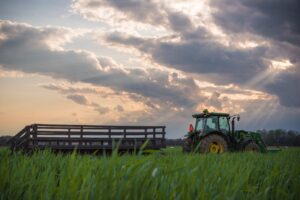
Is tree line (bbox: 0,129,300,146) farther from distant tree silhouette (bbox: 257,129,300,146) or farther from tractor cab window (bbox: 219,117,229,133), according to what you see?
tractor cab window (bbox: 219,117,229,133)

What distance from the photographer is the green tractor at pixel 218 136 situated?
1695 cm

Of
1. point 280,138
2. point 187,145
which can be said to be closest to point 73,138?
point 187,145

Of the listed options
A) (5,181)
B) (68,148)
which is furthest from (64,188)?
(68,148)

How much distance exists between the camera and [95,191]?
184 centimetres

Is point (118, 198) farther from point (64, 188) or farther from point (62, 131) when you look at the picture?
point (62, 131)

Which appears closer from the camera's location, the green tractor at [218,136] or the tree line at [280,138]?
the green tractor at [218,136]

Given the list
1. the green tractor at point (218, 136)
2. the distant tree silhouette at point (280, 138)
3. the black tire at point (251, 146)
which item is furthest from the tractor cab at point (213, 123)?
the distant tree silhouette at point (280, 138)

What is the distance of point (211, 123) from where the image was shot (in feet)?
58.5

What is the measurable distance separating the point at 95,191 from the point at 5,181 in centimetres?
113

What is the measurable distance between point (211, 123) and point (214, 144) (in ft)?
3.89

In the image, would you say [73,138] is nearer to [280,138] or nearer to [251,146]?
[251,146]

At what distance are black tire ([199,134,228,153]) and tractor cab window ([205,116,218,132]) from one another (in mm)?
714

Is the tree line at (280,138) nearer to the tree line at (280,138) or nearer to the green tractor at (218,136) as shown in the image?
the tree line at (280,138)

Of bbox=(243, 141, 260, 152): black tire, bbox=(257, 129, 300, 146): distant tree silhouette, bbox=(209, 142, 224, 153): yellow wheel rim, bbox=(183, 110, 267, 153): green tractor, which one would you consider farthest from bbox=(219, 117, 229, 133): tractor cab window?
bbox=(257, 129, 300, 146): distant tree silhouette
